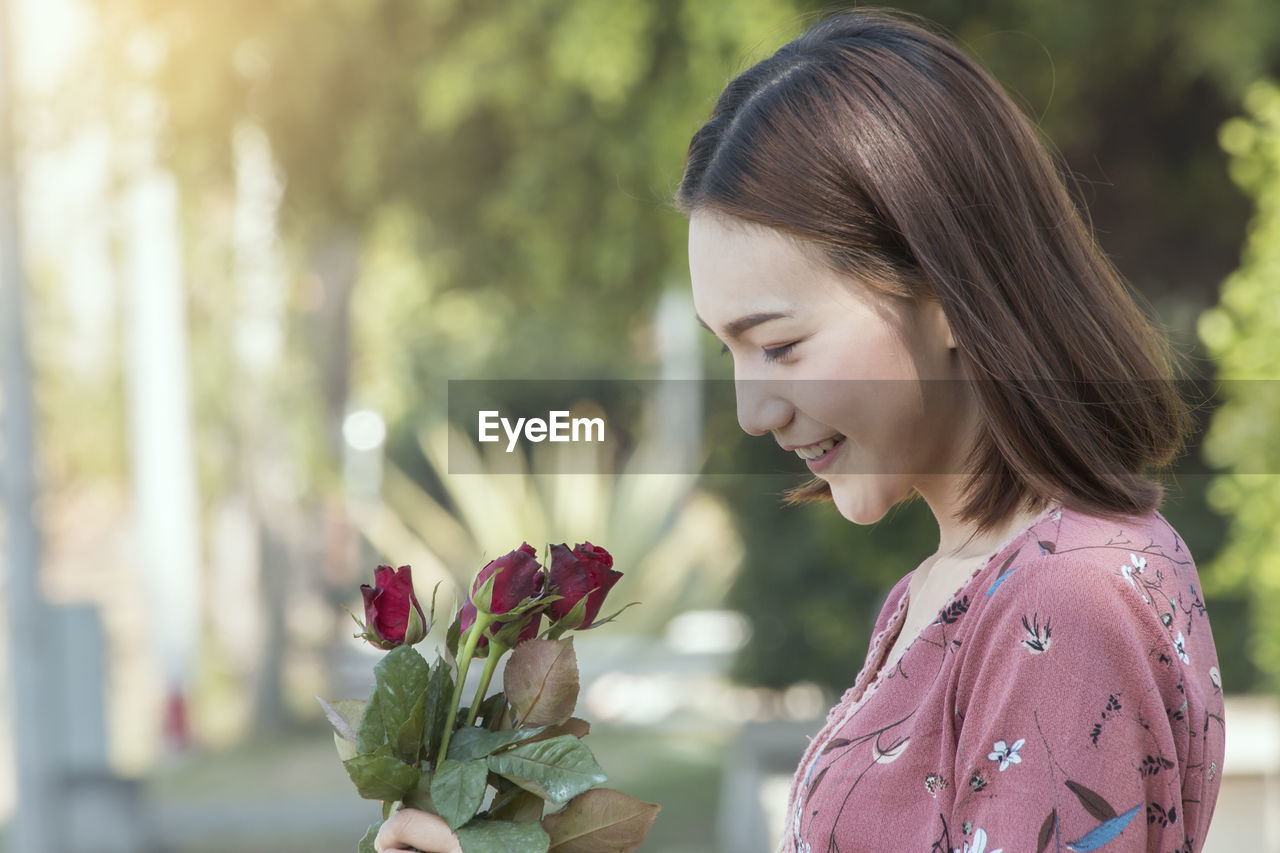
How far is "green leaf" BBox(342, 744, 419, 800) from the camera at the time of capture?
97 cm

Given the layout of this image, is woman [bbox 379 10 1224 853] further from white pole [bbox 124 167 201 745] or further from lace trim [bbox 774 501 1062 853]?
white pole [bbox 124 167 201 745]

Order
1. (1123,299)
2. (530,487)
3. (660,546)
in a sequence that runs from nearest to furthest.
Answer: (1123,299), (530,487), (660,546)

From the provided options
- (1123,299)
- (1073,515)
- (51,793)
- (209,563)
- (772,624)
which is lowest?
(209,563)

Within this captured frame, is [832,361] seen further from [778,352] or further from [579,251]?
[579,251]

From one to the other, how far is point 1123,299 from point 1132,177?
3.67 metres

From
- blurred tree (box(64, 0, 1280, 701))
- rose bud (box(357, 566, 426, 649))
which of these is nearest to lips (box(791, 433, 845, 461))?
rose bud (box(357, 566, 426, 649))

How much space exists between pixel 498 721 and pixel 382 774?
4.2 inches

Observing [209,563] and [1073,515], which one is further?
[209,563]

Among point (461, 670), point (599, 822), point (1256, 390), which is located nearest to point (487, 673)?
point (461, 670)

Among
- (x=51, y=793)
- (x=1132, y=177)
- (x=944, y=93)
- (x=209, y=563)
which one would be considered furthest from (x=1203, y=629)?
(x=209, y=563)

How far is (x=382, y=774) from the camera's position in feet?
3.18

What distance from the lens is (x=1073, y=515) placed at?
945 millimetres

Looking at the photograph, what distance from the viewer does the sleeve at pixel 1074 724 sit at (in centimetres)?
82

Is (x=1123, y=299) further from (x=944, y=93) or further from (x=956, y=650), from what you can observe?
(x=956, y=650)
